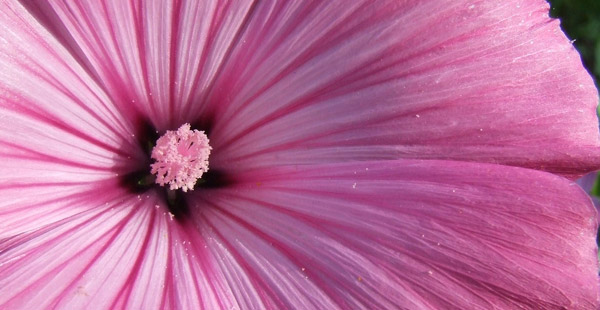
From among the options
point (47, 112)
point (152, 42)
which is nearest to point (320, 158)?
point (152, 42)

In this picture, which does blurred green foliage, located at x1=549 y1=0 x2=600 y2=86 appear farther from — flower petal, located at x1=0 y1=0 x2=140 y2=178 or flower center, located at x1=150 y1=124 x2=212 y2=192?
flower petal, located at x1=0 y1=0 x2=140 y2=178

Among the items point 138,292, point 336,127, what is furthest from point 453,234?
point 138,292

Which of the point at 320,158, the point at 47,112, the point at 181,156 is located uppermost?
the point at 47,112

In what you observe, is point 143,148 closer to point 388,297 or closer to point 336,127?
point 336,127

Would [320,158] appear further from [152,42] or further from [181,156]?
[152,42]

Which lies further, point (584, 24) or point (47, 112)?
point (584, 24)

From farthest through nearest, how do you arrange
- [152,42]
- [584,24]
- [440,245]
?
[584,24]
[152,42]
[440,245]

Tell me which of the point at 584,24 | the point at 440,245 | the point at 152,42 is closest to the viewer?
the point at 440,245
